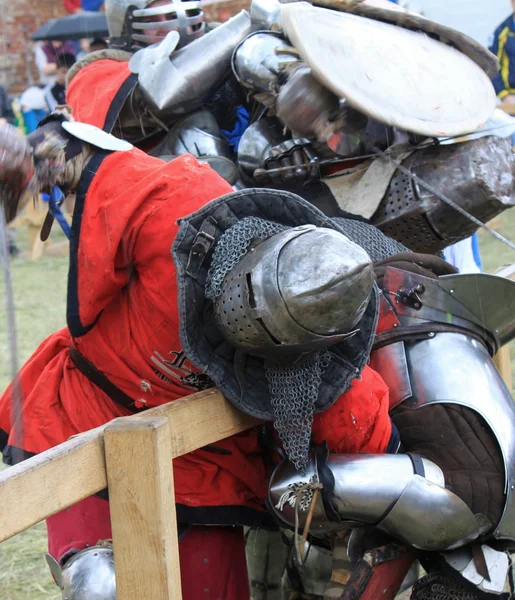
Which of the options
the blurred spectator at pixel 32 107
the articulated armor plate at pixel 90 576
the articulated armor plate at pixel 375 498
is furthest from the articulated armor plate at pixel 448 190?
the blurred spectator at pixel 32 107

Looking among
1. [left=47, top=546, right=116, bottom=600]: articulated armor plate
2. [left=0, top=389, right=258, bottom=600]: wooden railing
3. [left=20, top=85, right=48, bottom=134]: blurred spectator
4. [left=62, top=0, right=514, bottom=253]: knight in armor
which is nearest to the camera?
[left=0, top=389, right=258, bottom=600]: wooden railing

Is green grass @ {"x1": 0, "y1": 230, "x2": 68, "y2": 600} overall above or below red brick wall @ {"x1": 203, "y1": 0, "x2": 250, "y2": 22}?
below

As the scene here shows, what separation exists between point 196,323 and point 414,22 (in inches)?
59.2

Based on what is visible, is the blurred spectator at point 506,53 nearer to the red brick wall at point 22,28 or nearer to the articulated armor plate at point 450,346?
the red brick wall at point 22,28

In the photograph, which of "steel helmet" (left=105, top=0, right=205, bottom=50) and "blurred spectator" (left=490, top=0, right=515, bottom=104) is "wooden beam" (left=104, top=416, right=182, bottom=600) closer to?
"steel helmet" (left=105, top=0, right=205, bottom=50)

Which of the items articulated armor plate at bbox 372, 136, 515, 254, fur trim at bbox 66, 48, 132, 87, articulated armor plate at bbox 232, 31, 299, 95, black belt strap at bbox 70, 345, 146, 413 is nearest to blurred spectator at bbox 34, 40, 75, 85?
fur trim at bbox 66, 48, 132, 87

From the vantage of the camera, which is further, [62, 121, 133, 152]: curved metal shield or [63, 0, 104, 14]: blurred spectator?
[63, 0, 104, 14]: blurred spectator

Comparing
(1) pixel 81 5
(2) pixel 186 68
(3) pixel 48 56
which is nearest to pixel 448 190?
(2) pixel 186 68

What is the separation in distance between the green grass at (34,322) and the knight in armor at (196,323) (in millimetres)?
1045

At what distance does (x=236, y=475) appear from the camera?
2.23 m

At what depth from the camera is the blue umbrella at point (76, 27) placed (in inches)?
342

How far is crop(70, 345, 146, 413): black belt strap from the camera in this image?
2152 millimetres

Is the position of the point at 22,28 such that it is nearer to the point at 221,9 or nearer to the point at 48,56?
the point at 48,56

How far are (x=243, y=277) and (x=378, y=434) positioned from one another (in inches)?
23.1
